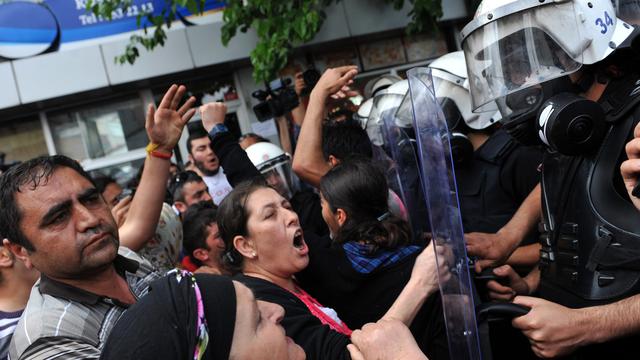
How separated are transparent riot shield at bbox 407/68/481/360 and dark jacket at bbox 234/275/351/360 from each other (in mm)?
314

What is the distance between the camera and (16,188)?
5.57ft

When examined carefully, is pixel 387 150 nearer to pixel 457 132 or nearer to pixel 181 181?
pixel 457 132

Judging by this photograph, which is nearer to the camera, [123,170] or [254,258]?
[254,258]

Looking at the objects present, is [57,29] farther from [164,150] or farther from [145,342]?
[145,342]

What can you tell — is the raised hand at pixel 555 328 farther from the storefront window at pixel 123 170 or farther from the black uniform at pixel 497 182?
the storefront window at pixel 123 170

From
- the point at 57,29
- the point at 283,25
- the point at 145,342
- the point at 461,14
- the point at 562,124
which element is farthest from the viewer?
the point at 461,14

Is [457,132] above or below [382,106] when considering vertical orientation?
below

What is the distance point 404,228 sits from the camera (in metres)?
2.10

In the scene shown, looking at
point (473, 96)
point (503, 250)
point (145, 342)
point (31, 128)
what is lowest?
point (503, 250)

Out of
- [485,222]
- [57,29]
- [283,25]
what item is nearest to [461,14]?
[283,25]

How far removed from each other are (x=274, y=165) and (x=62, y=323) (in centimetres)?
254

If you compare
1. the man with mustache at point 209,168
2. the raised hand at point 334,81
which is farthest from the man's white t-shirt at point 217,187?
the raised hand at point 334,81

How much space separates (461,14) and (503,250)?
19.6 ft

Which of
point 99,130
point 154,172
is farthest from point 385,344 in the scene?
point 99,130
